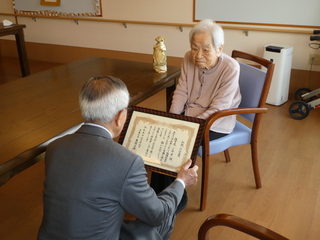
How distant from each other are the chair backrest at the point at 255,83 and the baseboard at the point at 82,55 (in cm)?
191

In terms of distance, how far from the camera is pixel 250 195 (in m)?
2.32

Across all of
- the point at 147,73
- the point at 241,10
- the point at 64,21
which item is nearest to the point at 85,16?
the point at 64,21

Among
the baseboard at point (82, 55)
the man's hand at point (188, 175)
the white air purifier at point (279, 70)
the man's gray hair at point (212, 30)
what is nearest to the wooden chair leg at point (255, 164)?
the man's gray hair at point (212, 30)

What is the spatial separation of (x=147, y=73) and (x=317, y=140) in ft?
5.39

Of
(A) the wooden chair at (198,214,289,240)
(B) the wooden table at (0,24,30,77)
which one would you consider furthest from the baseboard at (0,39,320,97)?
(A) the wooden chair at (198,214,289,240)

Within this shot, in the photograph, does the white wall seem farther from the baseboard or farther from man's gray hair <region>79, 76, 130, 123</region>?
man's gray hair <region>79, 76, 130, 123</region>

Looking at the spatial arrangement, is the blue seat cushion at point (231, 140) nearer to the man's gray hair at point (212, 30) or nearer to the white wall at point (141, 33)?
the man's gray hair at point (212, 30)

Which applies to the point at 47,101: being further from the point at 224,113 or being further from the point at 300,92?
the point at 300,92

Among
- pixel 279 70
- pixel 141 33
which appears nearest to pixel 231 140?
pixel 279 70

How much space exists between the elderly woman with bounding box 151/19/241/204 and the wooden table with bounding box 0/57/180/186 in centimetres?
26

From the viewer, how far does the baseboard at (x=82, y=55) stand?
3.93 m

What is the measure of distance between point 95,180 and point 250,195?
151 cm

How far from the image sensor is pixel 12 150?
4.97 ft

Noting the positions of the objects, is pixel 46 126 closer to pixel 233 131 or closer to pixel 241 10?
pixel 233 131
